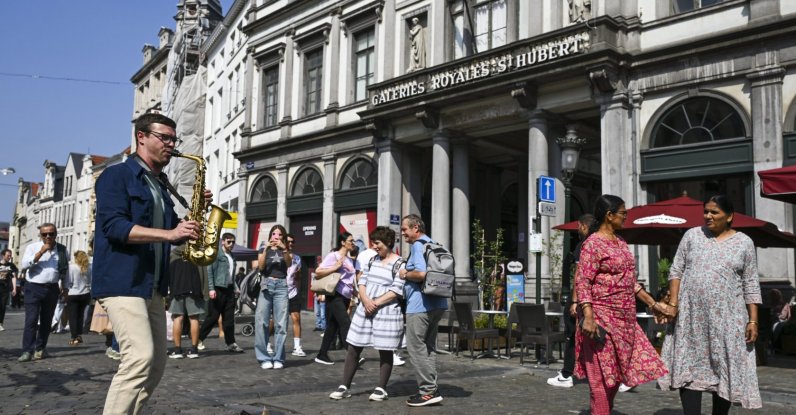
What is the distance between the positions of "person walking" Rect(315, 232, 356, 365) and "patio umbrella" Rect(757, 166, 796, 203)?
5873 mm

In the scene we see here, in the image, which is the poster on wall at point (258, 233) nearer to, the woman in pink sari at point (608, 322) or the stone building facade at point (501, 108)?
the stone building facade at point (501, 108)

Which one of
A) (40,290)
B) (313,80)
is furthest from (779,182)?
(313,80)

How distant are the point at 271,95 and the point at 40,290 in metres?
21.6

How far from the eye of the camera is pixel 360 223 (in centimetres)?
2608

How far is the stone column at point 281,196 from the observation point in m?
29.4

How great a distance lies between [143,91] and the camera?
60.6 meters

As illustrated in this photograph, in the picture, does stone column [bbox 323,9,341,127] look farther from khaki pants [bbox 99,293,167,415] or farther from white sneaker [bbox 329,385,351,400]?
khaki pants [bbox 99,293,167,415]

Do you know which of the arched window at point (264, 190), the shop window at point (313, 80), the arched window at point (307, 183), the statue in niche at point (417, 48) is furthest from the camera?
the arched window at point (264, 190)

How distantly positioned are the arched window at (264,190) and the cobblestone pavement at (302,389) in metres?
19.0

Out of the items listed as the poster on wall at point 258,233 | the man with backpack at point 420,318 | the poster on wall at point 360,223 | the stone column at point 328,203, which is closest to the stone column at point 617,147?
the poster on wall at point 360,223

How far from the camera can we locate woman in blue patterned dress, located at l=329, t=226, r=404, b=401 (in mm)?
7375

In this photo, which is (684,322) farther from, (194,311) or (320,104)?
(320,104)

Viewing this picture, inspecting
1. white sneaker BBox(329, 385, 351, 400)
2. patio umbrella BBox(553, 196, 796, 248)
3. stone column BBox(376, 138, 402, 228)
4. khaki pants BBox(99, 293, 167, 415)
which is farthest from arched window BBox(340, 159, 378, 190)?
khaki pants BBox(99, 293, 167, 415)

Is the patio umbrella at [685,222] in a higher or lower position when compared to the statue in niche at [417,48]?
lower
